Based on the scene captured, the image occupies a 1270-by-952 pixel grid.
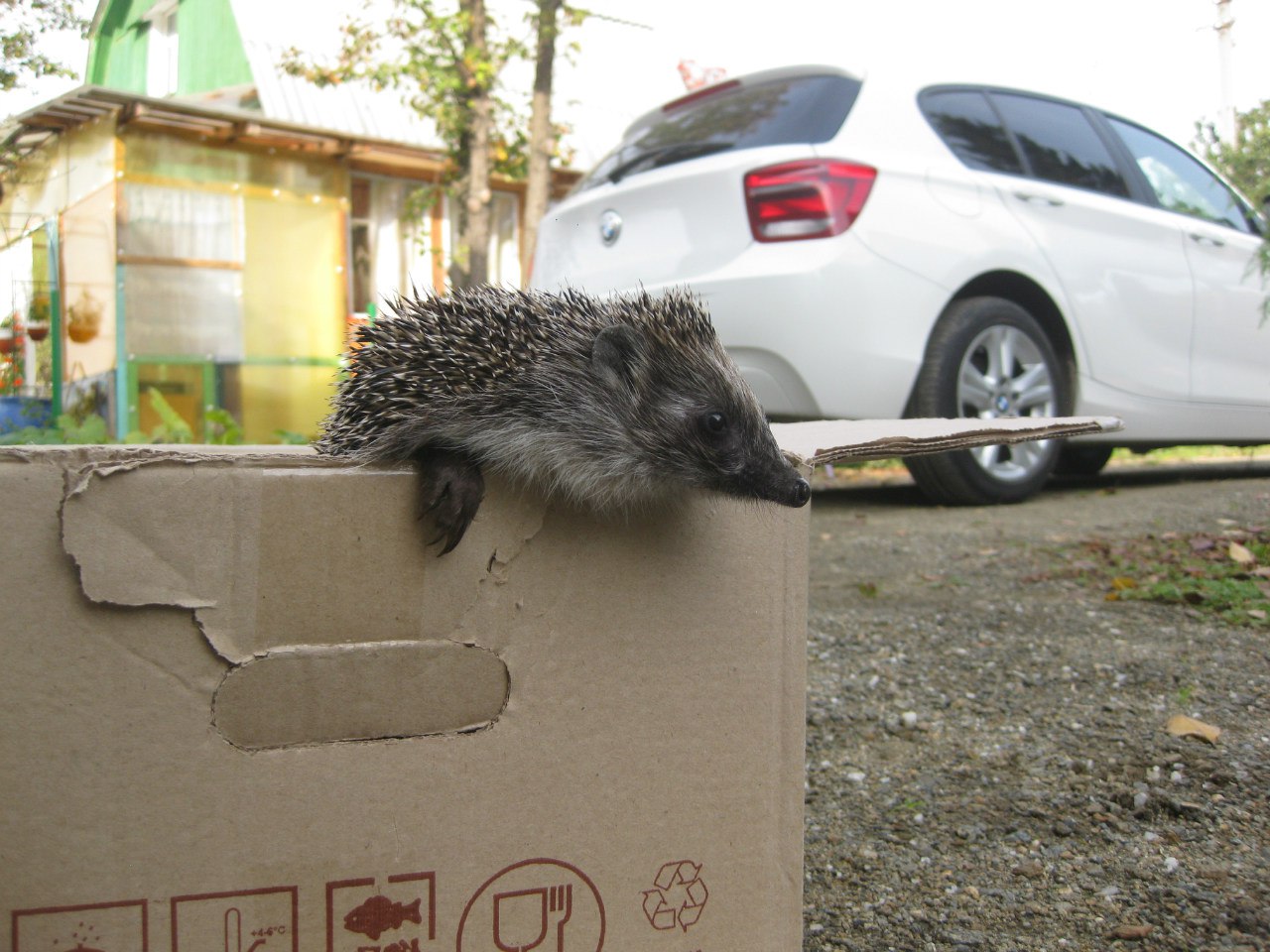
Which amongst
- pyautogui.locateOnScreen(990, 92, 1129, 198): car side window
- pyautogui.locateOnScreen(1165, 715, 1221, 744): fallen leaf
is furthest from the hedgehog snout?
pyautogui.locateOnScreen(990, 92, 1129, 198): car side window

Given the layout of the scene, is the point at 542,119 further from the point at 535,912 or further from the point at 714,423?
the point at 535,912

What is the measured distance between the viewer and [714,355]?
245 cm

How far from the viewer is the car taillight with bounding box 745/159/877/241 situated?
16.9 feet

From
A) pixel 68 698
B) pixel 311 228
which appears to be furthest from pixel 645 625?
pixel 311 228

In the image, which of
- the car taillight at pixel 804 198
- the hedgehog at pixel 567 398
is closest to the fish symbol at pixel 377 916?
the hedgehog at pixel 567 398

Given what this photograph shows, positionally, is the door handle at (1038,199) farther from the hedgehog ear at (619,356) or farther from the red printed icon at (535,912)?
the red printed icon at (535,912)

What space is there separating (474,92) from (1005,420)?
29.0 ft

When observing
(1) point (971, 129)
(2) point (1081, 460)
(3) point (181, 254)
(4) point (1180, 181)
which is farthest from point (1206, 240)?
(3) point (181, 254)

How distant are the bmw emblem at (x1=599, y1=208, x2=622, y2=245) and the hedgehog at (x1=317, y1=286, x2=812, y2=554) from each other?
10.4ft

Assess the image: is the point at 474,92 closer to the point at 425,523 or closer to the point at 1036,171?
the point at 1036,171

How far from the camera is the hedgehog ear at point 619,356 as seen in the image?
2.34 m

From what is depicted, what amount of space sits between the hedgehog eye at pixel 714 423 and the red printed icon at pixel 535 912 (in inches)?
40.6

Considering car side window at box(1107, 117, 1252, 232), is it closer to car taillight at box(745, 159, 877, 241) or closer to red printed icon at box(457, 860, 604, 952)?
car taillight at box(745, 159, 877, 241)

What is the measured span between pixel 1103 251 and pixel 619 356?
468cm
